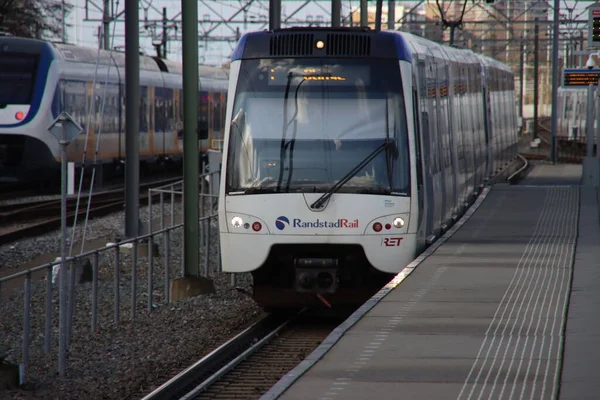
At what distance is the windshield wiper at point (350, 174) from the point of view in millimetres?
11664

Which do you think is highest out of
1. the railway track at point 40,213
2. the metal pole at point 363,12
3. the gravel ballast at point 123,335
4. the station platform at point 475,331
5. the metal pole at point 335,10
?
the metal pole at point 363,12

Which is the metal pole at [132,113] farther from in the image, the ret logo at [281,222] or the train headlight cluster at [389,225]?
the train headlight cluster at [389,225]

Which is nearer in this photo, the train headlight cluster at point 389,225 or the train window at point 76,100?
the train headlight cluster at point 389,225

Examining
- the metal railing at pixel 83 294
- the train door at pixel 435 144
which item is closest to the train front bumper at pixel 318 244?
the metal railing at pixel 83 294

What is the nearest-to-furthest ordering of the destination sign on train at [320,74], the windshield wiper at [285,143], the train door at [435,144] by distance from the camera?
the windshield wiper at [285,143] → the destination sign on train at [320,74] → the train door at [435,144]

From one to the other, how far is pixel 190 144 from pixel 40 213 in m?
9.74

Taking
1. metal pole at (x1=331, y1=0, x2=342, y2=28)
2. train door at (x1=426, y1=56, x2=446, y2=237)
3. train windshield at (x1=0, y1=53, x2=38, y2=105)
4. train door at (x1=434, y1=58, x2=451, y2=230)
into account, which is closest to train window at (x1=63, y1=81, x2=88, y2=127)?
train windshield at (x1=0, y1=53, x2=38, y2=105)

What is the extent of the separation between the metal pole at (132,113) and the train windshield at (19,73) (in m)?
8.34

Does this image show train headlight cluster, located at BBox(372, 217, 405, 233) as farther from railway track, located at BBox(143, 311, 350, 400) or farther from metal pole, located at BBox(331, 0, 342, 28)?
metal pole, located at BBox(331, 0, 342, 28)

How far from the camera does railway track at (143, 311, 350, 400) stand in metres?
9.21

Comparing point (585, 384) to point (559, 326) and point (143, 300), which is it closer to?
point (559, 326)

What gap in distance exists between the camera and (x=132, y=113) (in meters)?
17.5

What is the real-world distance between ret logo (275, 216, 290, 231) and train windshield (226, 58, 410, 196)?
0.90 feet

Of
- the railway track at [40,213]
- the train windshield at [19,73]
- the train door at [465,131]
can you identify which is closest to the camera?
the train door at [465,131]
